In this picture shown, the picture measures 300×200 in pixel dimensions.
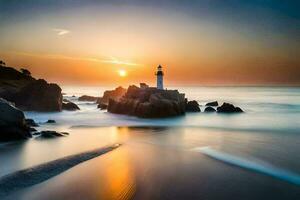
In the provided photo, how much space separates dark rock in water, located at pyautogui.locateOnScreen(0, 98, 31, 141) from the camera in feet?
58.3

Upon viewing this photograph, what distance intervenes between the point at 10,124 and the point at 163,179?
11.4m

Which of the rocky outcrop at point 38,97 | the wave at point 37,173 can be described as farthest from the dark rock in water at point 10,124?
the rocky outcrop at point 38,97

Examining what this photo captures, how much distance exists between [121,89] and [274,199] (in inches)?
2249

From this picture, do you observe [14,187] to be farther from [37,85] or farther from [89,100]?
[89,100]

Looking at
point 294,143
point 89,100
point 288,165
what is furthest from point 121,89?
point 288,165

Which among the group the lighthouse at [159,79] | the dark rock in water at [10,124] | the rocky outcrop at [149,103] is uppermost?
the lighthouse at [159,79]

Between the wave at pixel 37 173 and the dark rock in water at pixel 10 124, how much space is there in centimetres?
558

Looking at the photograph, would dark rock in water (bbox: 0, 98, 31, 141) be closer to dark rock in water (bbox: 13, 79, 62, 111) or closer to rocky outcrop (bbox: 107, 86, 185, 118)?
rocky outcrop (bbox: 107, 86, 185, 118)

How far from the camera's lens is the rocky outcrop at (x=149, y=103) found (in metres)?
39.1

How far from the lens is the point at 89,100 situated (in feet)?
265

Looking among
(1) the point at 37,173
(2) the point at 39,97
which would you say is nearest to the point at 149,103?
(2) the point at 39,97

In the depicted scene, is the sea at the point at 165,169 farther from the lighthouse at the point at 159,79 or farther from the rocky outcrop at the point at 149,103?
the lighthouse at the point at 159,79

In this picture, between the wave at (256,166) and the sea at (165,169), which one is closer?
the sea at (165,169)

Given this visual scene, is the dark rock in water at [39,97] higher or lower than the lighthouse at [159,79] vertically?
lower
